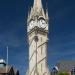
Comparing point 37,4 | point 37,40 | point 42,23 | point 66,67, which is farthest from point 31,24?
point 66,67

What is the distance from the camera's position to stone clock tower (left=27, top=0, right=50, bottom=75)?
94.6 m

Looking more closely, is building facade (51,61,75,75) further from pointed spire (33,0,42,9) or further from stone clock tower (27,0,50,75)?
pointed spire (33,0,42,9)

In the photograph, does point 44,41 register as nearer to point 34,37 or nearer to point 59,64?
point 34,37

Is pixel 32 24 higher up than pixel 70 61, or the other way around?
pixel 32 24

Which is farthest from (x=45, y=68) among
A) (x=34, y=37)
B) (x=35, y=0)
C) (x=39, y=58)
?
(x=35, y=0)

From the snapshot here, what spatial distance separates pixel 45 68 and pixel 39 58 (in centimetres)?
318

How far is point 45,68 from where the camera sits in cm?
9512

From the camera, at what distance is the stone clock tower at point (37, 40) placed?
94.6 metres

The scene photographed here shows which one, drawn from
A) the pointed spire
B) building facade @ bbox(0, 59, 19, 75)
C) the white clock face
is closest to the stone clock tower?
the white clock face

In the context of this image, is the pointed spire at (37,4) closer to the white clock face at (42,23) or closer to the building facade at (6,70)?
the white clock face at (42,23)

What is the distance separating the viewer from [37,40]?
96.6m

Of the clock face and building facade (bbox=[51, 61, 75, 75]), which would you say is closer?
the clock face

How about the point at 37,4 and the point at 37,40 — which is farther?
the point at 37,4

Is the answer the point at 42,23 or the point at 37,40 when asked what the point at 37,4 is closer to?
the point at 42,23
